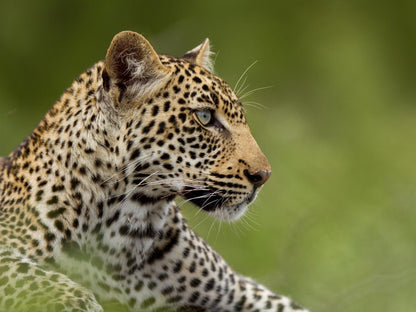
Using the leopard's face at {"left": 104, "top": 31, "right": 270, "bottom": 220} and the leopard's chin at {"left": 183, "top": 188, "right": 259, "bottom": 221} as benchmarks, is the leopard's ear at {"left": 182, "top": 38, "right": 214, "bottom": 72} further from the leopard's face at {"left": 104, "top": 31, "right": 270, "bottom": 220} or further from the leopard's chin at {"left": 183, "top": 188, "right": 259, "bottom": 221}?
the leopard's chin at {"left": 183, "top": 188, "right": 259, "bottom": 221}

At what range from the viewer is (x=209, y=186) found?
7266mm

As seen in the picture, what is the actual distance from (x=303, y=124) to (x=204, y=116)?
12012 mm

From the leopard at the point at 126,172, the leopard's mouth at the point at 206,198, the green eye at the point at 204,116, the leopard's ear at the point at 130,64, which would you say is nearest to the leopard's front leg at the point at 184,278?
the leopard at the point at 126,172

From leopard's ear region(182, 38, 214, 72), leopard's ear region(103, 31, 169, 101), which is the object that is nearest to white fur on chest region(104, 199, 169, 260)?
leopard's ear region(103, 31, 169, 101)

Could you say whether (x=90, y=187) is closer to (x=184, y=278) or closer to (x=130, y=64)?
(x=130, y=64)

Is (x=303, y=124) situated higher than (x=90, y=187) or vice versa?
(x=303, y=124)

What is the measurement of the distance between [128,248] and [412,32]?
59.5 ft

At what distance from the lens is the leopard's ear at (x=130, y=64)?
7.11 metres

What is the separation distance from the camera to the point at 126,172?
7160 millimetres

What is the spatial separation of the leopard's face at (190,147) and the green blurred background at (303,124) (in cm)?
271

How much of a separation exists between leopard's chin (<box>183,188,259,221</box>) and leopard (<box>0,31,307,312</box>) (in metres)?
0.01

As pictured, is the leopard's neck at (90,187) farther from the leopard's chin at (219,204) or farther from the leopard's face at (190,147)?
the leopard's chin at (219,204)

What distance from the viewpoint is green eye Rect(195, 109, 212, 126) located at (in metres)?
7.40

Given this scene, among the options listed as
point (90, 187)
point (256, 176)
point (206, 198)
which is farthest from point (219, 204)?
point (90, 187)
